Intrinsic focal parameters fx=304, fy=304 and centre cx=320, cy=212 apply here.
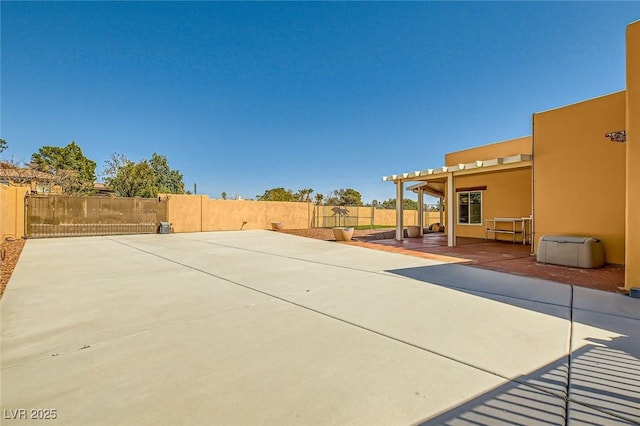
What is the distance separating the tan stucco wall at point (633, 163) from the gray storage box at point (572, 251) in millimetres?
2919

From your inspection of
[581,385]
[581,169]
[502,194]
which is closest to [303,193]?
[502,194]

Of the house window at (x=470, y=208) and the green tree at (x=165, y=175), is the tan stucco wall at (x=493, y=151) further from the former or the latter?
the green tree at (x=165, y=175)

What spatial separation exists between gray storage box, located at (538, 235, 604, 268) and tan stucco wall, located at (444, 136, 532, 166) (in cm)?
567

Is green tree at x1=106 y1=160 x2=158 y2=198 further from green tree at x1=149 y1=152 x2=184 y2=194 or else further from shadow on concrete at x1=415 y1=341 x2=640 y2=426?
shadow on concrete at x1=415 y1=341 x2=640 y2=426

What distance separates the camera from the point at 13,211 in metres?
13.3

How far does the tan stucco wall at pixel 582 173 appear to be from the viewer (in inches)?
311

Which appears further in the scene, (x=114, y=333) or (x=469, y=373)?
(x=114, y=333)

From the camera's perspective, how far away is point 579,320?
144 inches

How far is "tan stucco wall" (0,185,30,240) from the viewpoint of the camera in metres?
12.3

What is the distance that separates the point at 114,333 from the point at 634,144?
25.6ft

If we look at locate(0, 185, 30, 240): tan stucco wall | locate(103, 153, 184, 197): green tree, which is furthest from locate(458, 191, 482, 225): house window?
locate(103, 153, 184, 197): green tree

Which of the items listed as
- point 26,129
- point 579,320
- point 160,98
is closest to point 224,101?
point 160,98

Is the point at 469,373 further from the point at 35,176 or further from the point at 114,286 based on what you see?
the point at 35,176

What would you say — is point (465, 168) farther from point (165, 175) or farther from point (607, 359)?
point (165, 175)
